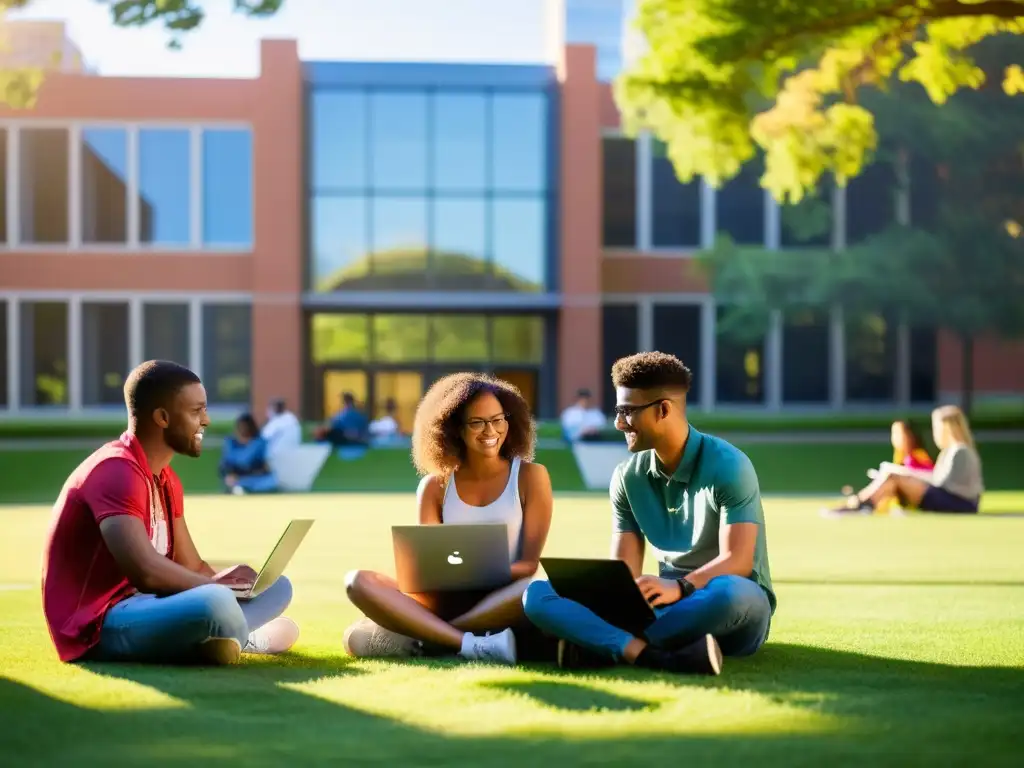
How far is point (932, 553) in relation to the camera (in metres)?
13.2

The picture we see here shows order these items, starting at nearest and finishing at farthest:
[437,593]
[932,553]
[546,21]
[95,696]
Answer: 1. [95,696]
2. [437,593]
3. [932,553]
4. [546,21]

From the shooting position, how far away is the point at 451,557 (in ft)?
22.4

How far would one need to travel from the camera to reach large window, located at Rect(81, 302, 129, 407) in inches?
1537

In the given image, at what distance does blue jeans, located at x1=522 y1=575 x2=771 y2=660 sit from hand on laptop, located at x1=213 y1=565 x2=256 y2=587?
1.33m

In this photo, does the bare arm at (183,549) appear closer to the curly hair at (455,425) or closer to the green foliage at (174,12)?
the curly hair at (455,425)

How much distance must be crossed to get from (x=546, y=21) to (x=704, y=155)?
96.8m

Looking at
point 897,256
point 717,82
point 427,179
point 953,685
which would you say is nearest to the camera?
point 953,685

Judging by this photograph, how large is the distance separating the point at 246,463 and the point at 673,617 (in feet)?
54.6

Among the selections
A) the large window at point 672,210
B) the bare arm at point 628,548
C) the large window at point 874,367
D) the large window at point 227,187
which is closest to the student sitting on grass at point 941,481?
the bare arm at point 628,548

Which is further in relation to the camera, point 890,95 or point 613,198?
point 613,198

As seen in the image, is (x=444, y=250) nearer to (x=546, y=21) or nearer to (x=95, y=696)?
(x=95, y=696)

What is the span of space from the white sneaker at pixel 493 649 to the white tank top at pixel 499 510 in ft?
1.39

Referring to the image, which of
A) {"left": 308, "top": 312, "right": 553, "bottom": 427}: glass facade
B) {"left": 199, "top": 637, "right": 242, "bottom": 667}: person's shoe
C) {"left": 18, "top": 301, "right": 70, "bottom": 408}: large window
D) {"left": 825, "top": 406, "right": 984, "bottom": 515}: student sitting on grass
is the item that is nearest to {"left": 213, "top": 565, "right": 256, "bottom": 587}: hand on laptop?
{"left": 199, "top": 637, "right": 242, "bottom": 667}: person's shoe

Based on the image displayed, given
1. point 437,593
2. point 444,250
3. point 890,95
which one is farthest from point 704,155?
point 444,250
